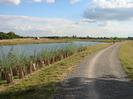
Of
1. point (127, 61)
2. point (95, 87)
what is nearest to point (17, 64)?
point (95, 87)

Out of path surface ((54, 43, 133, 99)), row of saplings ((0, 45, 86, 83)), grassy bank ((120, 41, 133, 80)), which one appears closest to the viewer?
path surface ((54, 43, 133, 99))

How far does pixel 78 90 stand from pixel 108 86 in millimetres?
1921

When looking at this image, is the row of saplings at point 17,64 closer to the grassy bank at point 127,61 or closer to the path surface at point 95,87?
the path surface at point 95,87

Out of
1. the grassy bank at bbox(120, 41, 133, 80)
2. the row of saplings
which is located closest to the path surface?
the grassy bank at bbox(120, 41, 133, 80)

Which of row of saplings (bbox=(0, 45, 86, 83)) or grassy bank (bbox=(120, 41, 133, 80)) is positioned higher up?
row of saplings (bbox=(0, 45, 86, 83))

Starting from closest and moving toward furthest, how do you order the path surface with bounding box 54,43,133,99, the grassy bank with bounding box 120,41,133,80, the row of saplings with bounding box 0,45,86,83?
the path surface with bounding box 54,43,133,99, the row of saplings with bounding box 0,45,86,83, the grassy bank with bounding box 120,41,133,80

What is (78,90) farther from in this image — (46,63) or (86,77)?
(46,63)

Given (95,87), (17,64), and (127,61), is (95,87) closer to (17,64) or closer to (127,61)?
(17,64)

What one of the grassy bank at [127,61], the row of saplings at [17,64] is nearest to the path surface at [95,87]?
the grassy bank at [127,61]

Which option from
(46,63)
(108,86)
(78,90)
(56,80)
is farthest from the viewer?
(46,63)

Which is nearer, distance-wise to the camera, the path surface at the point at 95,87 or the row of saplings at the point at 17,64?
the path surface at the point at 95,87

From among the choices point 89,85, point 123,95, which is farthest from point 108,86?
point 123,95

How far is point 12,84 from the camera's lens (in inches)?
746

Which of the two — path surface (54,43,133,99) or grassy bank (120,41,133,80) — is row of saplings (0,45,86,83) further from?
grassy bank (120,41,133,80)
